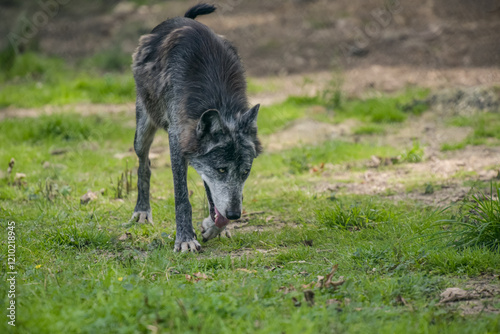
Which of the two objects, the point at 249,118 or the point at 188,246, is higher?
the point at 249,118

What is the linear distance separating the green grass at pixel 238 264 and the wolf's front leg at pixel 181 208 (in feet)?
0.51

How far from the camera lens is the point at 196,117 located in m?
5.12

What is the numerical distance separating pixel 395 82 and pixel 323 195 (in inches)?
220

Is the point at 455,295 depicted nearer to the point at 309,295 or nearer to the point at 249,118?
the point at 309,295

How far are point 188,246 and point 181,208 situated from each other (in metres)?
0.43

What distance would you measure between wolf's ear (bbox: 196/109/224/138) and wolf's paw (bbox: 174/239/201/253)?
3.26ft

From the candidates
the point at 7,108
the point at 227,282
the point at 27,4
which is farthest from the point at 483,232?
the point at 27,4

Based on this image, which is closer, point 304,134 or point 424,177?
point 424,177

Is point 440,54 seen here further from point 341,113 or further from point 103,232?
point 103,232

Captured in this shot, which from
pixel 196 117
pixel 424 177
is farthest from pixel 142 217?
pixel 424 177

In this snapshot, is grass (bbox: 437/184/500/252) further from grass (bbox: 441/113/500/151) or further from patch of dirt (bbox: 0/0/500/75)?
patch of dirt (bbox: 0/0/500/75)

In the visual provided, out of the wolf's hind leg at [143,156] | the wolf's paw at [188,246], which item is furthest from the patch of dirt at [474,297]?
the wolf's hind leg at [143,156]

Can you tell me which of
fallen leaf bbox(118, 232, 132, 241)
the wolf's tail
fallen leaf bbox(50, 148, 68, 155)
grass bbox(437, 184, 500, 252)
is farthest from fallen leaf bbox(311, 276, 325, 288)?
fallen leaf bbox(50, 148, 68, 155)

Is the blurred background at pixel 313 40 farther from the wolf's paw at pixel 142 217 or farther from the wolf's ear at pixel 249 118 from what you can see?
the wolf's ear at pixel 249 118
